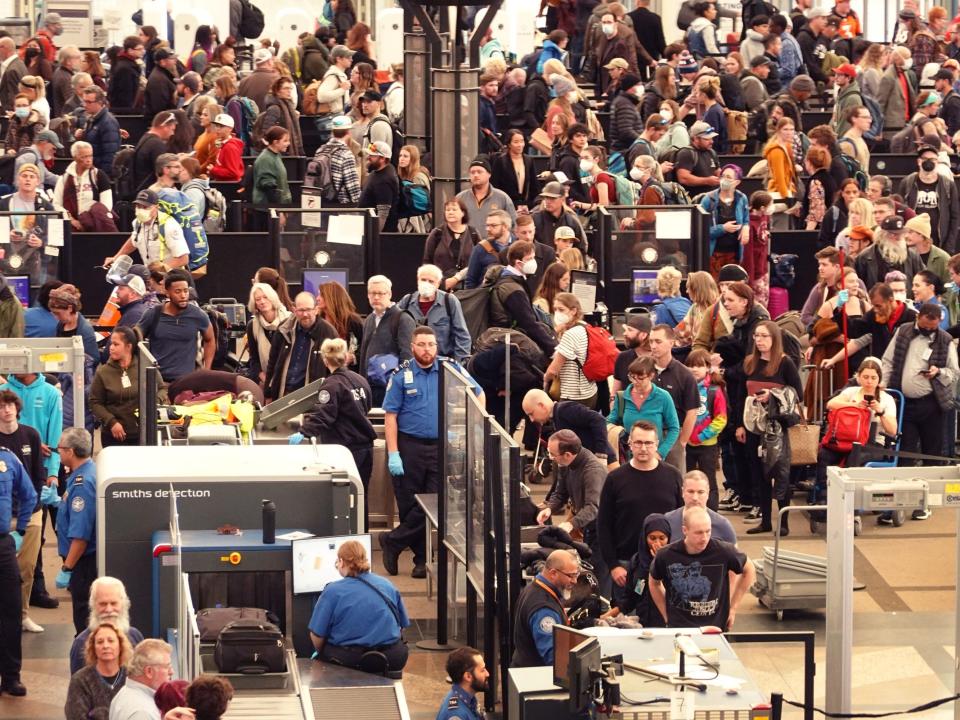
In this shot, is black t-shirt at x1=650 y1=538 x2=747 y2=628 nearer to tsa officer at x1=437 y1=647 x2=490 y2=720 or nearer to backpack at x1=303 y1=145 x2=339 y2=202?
tsa officer at x1=437 y1=647 x2=490 y2=720

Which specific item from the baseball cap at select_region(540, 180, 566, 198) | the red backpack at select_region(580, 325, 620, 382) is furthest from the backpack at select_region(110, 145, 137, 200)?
the red backpack at select_region(580, 325, 620, 382)

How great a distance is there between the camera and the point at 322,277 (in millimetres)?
20375

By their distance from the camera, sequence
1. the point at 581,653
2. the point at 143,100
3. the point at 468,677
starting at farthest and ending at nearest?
the point at 143,100 < the point at 468,677 < the point at 581,653

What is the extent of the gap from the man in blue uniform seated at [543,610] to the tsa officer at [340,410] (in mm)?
3618

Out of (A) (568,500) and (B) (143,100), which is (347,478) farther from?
(B) (143,100)

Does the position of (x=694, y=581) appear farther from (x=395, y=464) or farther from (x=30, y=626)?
(x=30, y=626)

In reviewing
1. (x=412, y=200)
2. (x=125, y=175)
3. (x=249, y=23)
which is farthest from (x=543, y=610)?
(x=249, y=23)

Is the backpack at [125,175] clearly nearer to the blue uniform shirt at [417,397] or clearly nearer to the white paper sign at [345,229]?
the white paper sign at [345,229]

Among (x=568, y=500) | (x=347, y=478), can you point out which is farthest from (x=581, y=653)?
(x=568, y=500)

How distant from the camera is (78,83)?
80.4ft

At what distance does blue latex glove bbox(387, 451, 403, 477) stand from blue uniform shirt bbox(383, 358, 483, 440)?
0.21 metres

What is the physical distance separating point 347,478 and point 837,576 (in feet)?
9.59

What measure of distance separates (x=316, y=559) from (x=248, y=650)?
1003mm

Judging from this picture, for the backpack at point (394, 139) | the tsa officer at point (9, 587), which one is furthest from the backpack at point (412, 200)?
the tsa officer at point (9, 587)
